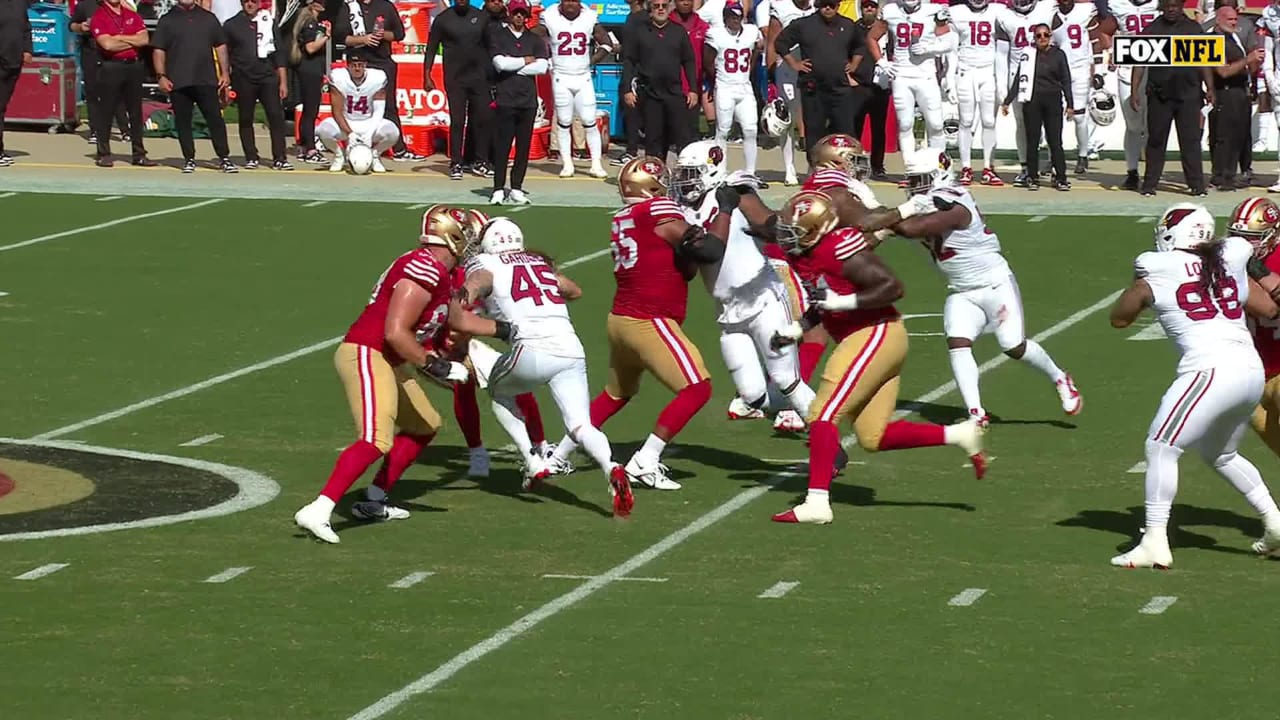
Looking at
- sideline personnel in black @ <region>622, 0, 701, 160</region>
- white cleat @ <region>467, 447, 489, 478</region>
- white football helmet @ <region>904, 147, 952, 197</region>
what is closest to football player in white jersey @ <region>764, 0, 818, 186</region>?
sideline personnel in black @ <region>622, 0, 701, 160</region>

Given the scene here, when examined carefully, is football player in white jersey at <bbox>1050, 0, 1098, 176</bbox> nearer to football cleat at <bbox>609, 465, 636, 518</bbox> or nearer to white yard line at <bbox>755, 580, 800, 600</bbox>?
football cleat at <bbox>609, 465, 636, 518</bbox>

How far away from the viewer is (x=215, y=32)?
25062 mm

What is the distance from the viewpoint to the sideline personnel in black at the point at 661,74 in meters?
23.8

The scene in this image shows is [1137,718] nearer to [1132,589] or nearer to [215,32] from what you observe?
[1132,589]

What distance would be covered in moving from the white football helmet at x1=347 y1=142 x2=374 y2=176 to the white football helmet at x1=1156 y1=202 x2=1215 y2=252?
1579cm

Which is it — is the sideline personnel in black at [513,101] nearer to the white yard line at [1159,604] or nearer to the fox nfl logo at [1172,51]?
the fox nfl logo at [1172,51]

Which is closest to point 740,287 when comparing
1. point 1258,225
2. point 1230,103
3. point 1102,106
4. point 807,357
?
point 807,357

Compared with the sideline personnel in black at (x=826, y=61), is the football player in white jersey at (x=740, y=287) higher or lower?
lower

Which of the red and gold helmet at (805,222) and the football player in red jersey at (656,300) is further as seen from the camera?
the football player in red jersey at (656,300)

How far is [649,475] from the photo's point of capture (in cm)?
1206

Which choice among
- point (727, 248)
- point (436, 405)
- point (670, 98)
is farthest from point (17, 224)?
point (727, 248)

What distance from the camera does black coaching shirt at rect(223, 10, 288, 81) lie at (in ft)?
83.1

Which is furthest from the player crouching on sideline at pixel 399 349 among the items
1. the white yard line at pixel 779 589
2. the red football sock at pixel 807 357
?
the red football sock at pixel 807 357

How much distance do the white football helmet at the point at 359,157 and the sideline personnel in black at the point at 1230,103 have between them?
27.6ft
